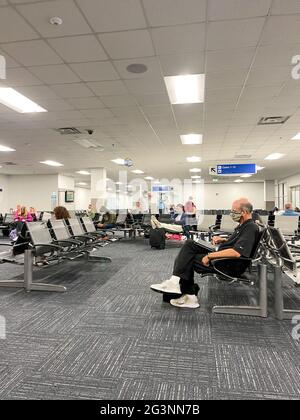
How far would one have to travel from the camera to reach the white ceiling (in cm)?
261

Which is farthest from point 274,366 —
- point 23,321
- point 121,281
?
point 121,281

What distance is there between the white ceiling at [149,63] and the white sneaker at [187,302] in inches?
106

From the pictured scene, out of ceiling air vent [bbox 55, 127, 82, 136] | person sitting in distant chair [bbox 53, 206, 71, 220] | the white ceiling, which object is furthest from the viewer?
ceiling air vent [bbox 55, 127, 82, 136]

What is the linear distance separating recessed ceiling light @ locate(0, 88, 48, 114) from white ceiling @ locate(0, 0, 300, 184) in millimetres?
188

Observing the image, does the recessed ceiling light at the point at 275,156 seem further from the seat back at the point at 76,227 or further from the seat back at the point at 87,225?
the seat back at the point at 76,227

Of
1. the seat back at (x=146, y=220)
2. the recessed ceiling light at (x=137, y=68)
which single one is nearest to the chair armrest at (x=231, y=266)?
the recessed ceiling light at (x=137, y=68)

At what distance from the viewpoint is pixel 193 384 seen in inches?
67.1

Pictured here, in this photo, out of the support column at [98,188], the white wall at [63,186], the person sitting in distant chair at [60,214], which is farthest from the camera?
the white wall at [63,186]

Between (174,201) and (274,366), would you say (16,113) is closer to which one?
(274,366)

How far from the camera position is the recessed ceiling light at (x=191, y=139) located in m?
6.99

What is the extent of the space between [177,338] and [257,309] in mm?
911

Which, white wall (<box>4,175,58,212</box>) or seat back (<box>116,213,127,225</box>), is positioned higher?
white wall (<box>4,175,58,212</box>)

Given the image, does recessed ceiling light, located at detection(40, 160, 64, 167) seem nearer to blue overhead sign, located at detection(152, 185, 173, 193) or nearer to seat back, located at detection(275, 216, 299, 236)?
seat back, located at detection(275, 216, 299, 236)

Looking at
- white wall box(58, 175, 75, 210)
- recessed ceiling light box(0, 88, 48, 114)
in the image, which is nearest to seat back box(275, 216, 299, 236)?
recessed ceiling light box(0, 88, 48, 114)
